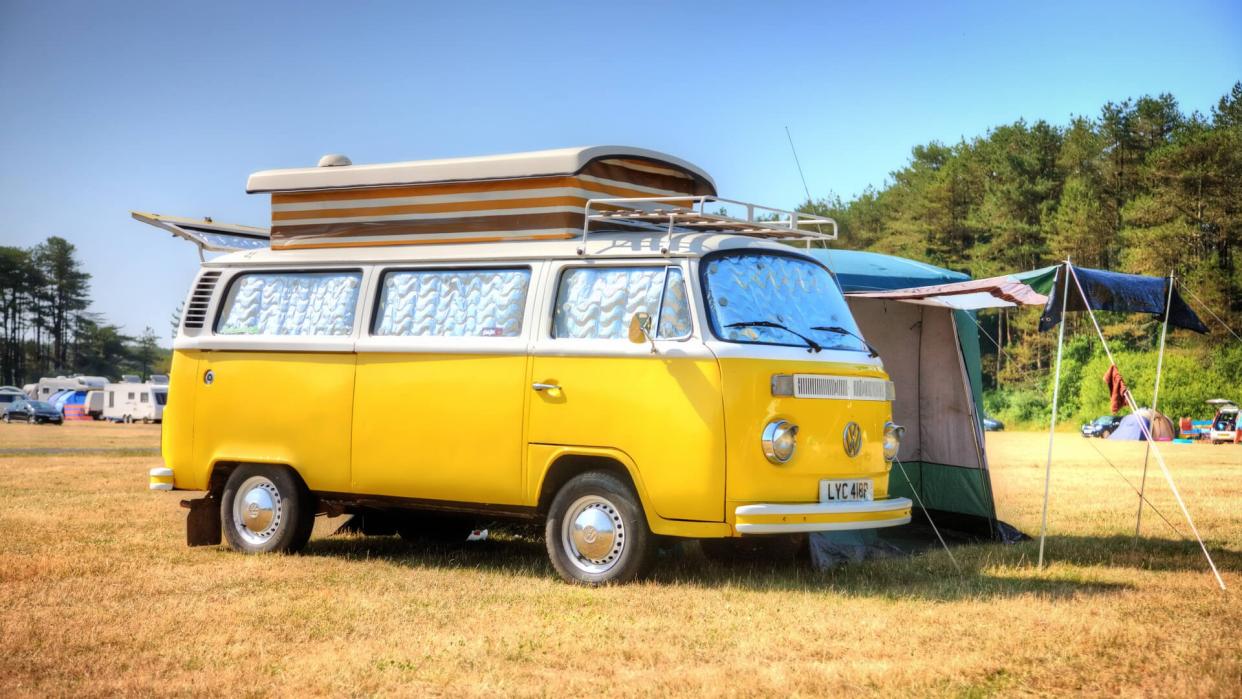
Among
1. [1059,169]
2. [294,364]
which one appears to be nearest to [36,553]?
[294,364]

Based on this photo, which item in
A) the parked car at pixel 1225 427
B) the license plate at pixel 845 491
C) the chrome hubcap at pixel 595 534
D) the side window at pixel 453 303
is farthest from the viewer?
the parked car at pixel 1225 427

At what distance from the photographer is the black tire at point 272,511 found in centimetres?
1009

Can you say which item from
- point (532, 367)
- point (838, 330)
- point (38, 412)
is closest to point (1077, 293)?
point (838, 330)

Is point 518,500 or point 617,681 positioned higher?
point 518,500

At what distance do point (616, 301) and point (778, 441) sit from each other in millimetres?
1528

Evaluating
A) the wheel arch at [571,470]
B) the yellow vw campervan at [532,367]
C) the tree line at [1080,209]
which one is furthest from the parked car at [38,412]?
the wheel arch at [571,470]

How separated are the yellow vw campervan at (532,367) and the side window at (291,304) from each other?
0.02 metres

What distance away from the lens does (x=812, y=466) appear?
838 cm

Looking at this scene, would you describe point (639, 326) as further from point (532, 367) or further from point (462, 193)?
point (462, 193)

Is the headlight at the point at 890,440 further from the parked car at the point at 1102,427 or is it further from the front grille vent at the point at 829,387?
→ the parked car at the point at 1102,427

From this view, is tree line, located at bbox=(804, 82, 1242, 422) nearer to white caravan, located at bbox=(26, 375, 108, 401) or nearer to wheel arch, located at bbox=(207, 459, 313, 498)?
wheel arch, located at bbox=(207, 459, 313, 498)

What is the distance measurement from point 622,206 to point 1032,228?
197 feet

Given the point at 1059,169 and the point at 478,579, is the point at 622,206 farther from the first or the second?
the point at 1059,169

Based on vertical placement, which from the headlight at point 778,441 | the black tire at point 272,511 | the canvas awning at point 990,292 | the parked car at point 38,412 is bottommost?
the parked car at point 38,412
